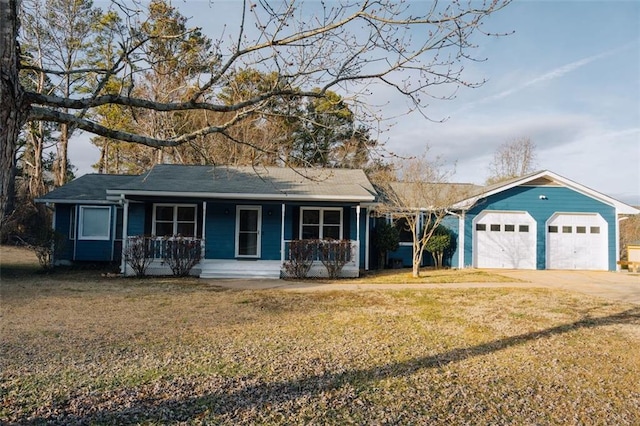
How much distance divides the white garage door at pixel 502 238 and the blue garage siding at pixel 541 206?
0.25 m

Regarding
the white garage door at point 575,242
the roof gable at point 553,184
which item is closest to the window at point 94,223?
the roof gable at point 553,184

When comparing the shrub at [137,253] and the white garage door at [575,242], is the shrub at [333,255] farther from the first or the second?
the white garage door at [575,242]

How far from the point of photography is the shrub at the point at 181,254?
1379 cm

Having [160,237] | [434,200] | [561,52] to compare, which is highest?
[561,52]

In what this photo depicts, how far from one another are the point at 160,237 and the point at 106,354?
8.94 m

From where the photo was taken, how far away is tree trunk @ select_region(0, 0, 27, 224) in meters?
2.84

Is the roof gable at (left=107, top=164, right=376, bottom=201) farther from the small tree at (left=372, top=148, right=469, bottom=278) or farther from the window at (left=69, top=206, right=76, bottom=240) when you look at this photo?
the window at (left=69, top=206, right=76, bottom=240)

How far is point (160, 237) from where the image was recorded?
13.9 metres

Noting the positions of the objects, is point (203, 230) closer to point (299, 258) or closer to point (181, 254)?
point (181, 254)

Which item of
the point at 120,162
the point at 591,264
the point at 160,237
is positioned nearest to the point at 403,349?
the point at 160,237

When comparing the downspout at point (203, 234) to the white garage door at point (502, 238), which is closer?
the downspout at point (203, 234)

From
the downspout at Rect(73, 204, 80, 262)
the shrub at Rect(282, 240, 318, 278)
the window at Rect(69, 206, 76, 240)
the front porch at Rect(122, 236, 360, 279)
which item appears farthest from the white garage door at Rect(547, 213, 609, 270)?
the window at Rect(69, 206, 76, 240)

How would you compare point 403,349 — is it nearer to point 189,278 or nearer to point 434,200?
point 189,278

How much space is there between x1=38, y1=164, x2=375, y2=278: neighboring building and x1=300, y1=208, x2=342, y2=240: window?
0.03m
